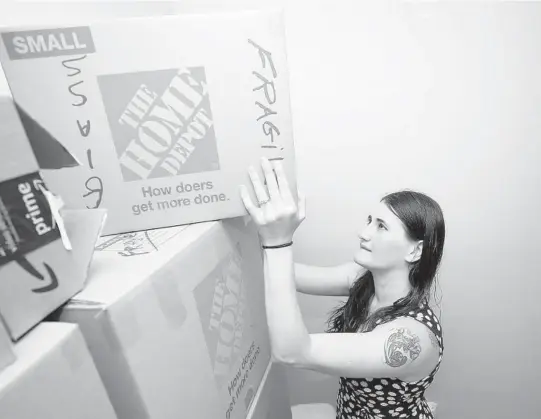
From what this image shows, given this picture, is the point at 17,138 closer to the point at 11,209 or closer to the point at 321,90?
the point at 11,209

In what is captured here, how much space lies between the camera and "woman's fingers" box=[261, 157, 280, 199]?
0.65 m

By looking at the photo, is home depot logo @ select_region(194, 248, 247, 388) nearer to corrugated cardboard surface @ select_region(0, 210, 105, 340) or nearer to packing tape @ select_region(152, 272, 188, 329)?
packing tape @ select_region(152, 272, 188, 329)

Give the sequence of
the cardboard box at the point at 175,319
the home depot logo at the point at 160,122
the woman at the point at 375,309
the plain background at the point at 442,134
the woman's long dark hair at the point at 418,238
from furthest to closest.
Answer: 1. the plain background at the point at 442,134
2. the woman's long dark hair at the point at 418,238
3. the woman at the point at 375,309
4. the home depot logo at the point at 160,122
5. the cardboard box at the point at 175,319

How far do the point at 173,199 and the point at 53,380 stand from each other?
1.14 feet

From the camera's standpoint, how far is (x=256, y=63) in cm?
58

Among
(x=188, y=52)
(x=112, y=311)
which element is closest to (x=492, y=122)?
(x=188, y=52)

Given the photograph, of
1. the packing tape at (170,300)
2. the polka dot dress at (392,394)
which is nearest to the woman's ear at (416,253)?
the polka dot dress at (392,394)

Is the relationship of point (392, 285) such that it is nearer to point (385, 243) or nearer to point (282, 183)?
point (385, 243)

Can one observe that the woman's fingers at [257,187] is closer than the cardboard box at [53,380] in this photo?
No

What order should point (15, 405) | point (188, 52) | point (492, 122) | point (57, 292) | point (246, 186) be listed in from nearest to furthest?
point (15, 405), point (57, 292), point (188, 52), point (246, 186), point (492, 122)

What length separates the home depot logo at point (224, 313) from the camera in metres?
0.62

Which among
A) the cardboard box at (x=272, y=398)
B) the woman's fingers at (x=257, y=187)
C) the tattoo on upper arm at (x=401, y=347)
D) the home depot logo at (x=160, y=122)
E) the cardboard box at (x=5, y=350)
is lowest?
the cardboard box at (x=272, y=398)

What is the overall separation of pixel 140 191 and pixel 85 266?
0.63 feet

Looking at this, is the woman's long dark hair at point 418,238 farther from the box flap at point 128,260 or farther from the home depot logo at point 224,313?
the box flap at point 128,260
